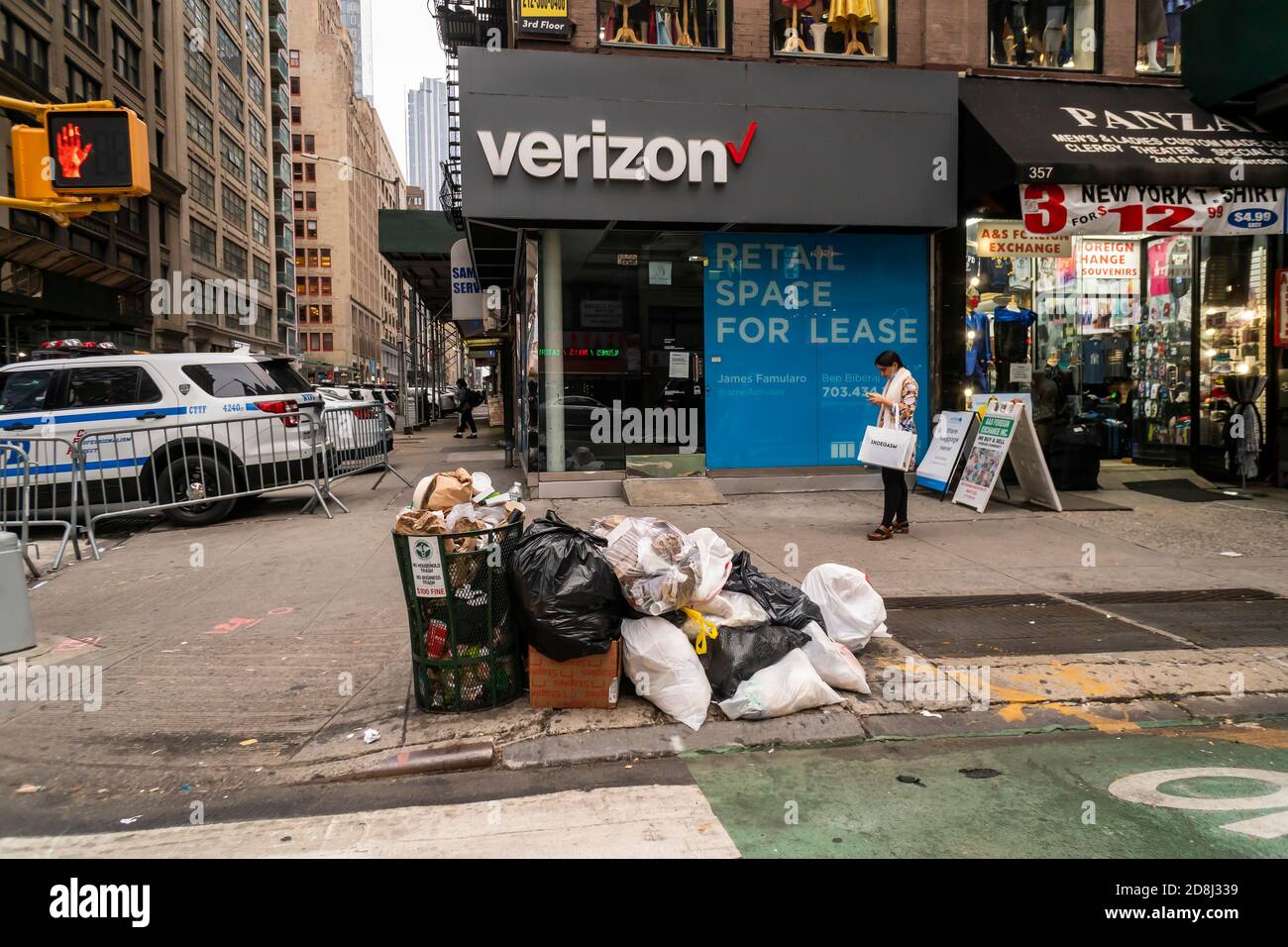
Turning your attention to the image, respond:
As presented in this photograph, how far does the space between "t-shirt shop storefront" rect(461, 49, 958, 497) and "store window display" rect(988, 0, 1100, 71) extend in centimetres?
168

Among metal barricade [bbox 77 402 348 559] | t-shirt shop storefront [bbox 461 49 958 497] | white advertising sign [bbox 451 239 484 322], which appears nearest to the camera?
metal barricade [bbox 77 402 348 559]

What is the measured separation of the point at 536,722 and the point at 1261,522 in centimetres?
889

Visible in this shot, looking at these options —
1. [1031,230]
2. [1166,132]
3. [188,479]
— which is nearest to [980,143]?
[1031,230]

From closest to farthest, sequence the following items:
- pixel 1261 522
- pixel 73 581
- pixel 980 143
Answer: pixel 73 581, pixel 1261 522, pixel 980 143

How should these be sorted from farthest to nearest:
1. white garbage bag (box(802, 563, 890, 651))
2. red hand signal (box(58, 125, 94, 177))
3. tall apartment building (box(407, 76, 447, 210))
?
tall apartment building (box(407, 76, 447, 210))
red hand signal (box(58, 125, 94, 177))
white garbage bag (box(802, 563, 890, 651))

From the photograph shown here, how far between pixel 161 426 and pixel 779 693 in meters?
8.22

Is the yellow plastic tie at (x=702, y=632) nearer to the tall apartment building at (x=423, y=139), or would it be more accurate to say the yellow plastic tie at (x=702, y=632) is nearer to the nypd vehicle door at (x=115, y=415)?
the nypd vehicle door at (x=115, y=415)

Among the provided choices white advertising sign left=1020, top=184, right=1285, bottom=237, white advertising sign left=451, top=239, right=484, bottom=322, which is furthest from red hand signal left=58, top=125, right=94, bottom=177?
white advertising sign left=451, top=239, right=484, bottom=322

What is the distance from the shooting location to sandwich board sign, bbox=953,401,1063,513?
9.73 meters

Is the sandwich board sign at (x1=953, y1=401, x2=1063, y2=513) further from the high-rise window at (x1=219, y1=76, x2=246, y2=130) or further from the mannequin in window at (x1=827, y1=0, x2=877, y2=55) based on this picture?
the high-rise window at (x1=219, y1=76, x2=246, y2=130)

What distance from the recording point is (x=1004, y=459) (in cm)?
990

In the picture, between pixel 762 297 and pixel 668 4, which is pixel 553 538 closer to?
pixel 762 297

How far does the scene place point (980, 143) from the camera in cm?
1057
